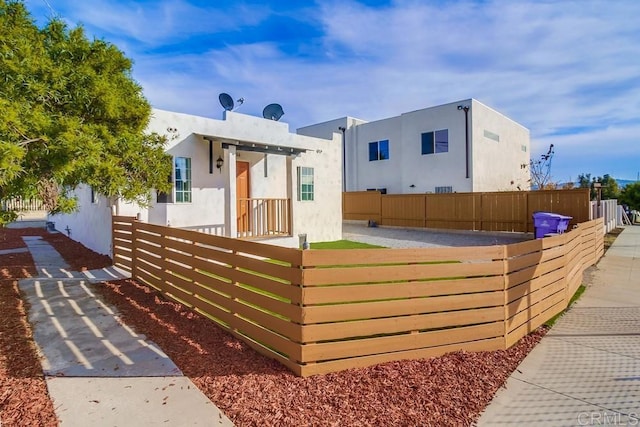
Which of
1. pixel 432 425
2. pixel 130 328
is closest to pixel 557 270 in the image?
pixel 432 425

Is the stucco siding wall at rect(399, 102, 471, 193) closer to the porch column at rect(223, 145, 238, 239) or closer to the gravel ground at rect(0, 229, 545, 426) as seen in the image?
the porch column at rect(223, 145, 238, 239)

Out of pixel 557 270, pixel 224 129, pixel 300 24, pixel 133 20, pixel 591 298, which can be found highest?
pixel 300 24

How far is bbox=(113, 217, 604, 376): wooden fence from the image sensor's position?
3.33 m

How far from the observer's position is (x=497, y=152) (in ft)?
72.0

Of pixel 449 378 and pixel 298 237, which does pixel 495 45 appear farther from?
pixel 449 378

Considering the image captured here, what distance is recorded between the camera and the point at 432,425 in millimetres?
2676

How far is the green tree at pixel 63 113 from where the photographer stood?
11.2 feet

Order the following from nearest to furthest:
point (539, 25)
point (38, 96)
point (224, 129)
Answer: point (38, 96) < point (539, 25) < point (224, 129)

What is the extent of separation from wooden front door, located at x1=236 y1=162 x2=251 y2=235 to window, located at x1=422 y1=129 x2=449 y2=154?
13838 millimetres

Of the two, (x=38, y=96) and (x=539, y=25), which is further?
(x=539, y=25)

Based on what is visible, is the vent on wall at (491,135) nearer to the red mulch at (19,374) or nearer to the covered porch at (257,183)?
the covered porch at (257,183)

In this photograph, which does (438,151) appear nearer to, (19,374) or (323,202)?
(323,202)

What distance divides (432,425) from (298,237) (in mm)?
8708

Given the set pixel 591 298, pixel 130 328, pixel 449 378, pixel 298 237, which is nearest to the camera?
pixel 449 378
